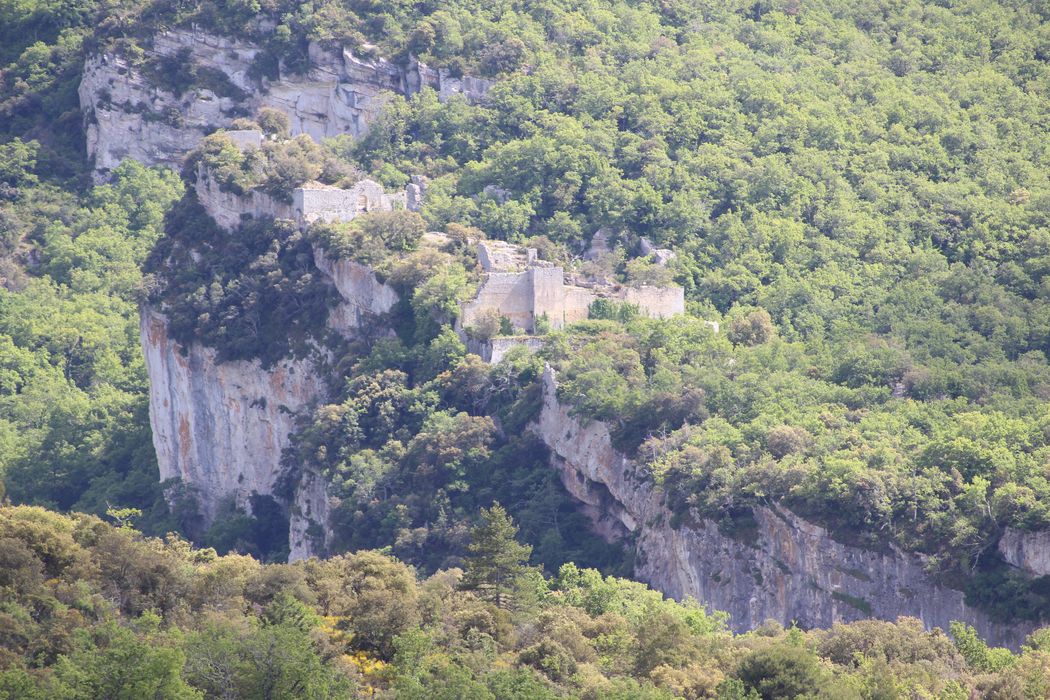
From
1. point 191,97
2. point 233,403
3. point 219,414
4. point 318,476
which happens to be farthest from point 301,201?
point 191,97

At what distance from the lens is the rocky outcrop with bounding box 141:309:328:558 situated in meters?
80.4

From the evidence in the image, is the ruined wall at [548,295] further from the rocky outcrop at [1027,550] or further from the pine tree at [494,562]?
the rocky outcrop at [1027,550]

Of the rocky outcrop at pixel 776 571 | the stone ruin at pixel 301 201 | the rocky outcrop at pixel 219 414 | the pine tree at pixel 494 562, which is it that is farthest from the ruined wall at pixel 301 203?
the pine tree at pixel 494 562

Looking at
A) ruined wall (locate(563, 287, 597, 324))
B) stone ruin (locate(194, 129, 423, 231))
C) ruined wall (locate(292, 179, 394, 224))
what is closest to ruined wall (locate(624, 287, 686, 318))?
ruined wall (locate(563, 287, 597, 324))

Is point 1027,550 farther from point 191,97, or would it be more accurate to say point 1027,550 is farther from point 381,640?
point 191,97

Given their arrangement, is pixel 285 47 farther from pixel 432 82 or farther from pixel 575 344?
pixel 575 344

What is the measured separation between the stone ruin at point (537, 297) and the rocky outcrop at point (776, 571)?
24.1 feet

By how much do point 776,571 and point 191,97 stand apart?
4612 cm

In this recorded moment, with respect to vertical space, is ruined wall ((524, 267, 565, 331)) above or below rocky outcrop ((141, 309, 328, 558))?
above

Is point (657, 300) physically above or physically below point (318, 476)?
above

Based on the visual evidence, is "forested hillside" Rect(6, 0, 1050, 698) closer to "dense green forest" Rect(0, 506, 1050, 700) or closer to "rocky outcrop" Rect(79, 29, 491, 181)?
"dense green forest" Rect(0, 506, 1050, 700)

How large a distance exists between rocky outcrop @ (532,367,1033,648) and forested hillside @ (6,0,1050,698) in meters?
0.48

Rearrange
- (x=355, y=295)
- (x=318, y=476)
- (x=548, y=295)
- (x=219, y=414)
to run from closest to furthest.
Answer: (x=318, y=476), (x=548, y=295), (x=355, y=295), (x=219, y=414)

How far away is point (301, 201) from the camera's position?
271 feet
